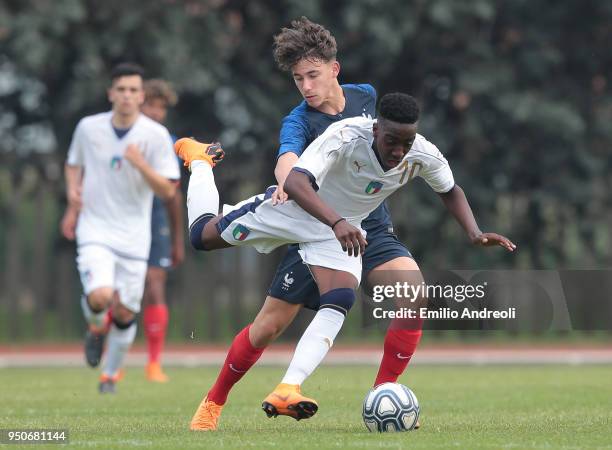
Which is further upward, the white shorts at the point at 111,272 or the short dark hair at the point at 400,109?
the short dark hair at the point at 400,109

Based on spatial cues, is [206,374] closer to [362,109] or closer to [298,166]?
[362,109]

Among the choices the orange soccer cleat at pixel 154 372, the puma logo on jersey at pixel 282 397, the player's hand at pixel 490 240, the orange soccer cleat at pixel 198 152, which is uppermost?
the orange soccer cleat at pixel 198 152

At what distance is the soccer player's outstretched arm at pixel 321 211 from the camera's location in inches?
258

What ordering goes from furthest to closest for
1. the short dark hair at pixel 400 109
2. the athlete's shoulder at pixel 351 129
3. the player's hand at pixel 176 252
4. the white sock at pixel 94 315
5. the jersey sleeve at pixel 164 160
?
the player's hand at pixel 176 252
the jersey sleeve at pixel 164 160
the white sock at pixel 94 315
the athlete's shoulder at pixel 351 129
the short dark hair at pixel 400 109

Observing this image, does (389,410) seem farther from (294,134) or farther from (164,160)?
(164,160)

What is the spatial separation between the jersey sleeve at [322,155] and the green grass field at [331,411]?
1.39 metres

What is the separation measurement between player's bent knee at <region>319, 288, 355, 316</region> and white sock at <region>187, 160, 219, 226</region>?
121 centimetres

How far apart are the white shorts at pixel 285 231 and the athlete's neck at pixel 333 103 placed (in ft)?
2.38

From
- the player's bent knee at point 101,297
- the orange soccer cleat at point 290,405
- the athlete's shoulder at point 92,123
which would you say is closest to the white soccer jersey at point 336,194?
the orange soccer cleat at point 290,405

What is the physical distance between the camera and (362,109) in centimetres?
811

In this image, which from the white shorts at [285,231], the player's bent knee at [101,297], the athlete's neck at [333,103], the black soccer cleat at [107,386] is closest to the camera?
the white shorts at [285,231]

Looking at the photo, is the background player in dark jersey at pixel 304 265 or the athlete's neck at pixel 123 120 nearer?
the background player in dark jersey at pixel 304 265

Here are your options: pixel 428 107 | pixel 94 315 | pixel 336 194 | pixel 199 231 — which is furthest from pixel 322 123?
pixel 428 107

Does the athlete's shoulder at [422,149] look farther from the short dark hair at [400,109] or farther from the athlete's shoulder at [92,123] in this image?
the athlete's shoulder at [92,123]
